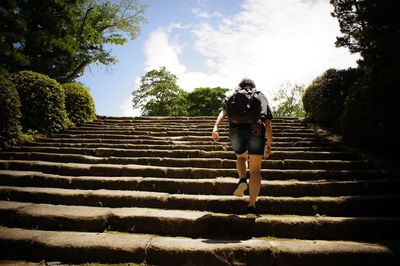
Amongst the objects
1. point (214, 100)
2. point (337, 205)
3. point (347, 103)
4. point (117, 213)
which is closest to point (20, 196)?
point (117, 213)

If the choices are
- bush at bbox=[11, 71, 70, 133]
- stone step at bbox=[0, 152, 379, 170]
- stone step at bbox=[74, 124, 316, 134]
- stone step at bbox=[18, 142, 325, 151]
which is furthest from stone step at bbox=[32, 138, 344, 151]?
stone step at bbox=[74, 124, 316, 134]

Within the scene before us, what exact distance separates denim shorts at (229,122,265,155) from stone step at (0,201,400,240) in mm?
893

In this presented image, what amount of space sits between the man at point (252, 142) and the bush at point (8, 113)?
5.83 metres

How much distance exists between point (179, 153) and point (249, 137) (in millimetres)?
3026

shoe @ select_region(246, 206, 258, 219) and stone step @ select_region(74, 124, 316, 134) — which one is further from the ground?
stone step @ select_region(74, 124, 316, 134)

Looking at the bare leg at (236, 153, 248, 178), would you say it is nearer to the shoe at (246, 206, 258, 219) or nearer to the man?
the man

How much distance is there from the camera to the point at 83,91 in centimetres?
1001

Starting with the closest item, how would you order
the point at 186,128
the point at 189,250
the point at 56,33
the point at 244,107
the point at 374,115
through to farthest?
the point at 189,250 < the point at 244,107 < the point at 374,115 < the point at 186,128 < the point at 56,33

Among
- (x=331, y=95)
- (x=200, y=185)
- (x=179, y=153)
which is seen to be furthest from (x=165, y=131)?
(x=331, y=95)

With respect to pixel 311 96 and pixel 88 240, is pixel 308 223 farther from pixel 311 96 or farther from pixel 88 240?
pixel 311 96

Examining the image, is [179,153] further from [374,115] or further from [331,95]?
[331,95]

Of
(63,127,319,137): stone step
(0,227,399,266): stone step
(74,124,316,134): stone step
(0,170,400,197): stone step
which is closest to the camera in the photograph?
(0,227,399,266): stone step

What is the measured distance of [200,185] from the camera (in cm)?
447

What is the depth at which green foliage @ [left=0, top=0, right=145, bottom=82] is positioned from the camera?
12.2 metres
